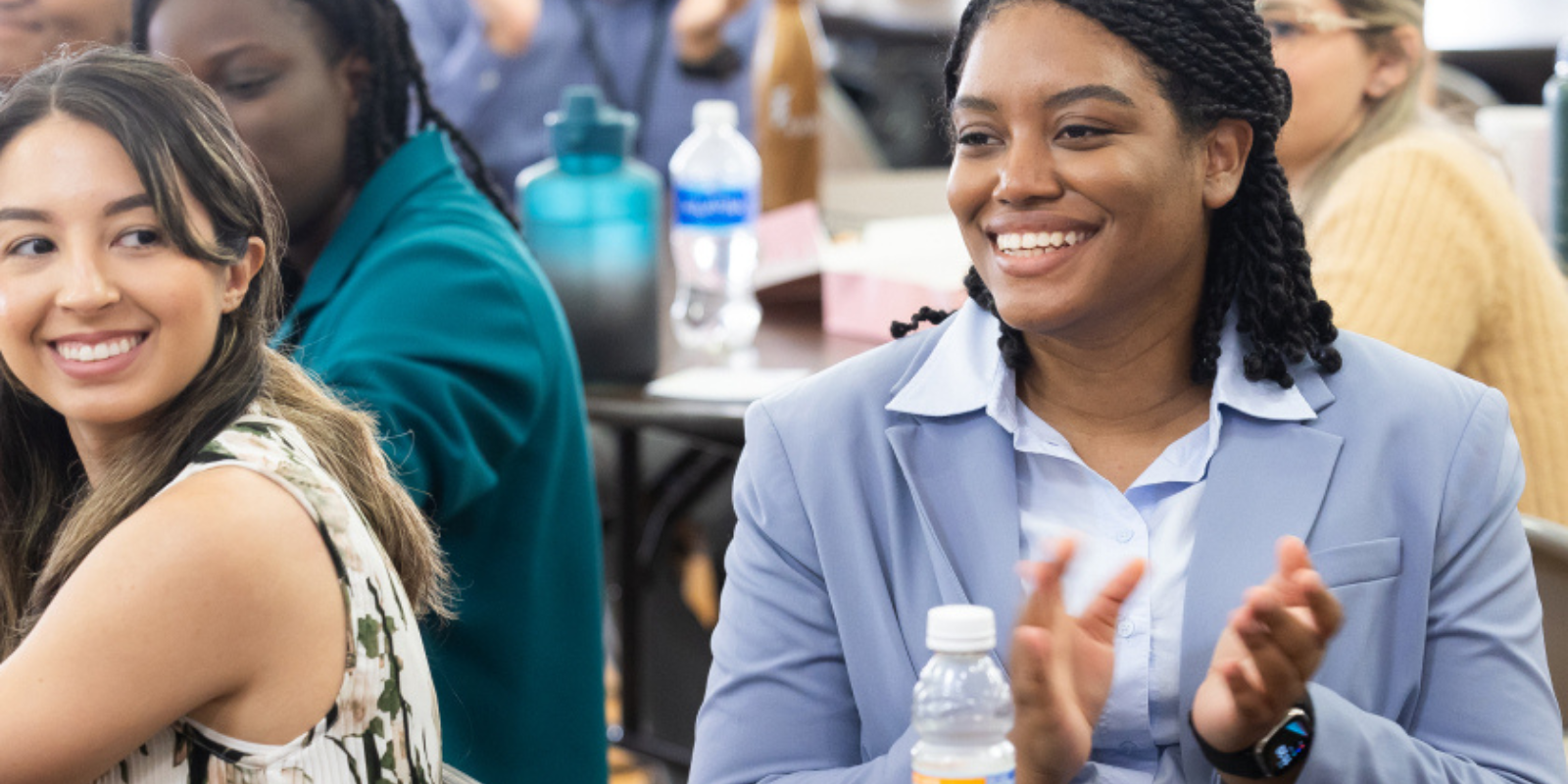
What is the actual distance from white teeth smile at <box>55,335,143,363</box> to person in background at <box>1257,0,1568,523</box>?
4.40ft

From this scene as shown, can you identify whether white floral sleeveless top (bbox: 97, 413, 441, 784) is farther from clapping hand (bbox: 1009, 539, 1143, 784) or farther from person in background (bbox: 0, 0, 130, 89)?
person in background (bbox: 0, 0, 130, 89)

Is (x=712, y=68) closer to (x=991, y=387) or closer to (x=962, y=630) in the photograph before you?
(x=991, y=387)

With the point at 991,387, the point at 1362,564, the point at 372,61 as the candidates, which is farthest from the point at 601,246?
the point at 1362,564

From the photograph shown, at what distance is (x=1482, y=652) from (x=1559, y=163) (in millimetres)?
1870

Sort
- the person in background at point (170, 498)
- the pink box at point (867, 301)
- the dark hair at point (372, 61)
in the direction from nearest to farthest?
1. the person in background at point (170, 498)
2. the dark hair at point (372, 61)
3. the pink box at point (867, 301)

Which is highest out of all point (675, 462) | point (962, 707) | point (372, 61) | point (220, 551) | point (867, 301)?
point (372, 61)

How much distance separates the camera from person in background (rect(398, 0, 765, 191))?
404 cm

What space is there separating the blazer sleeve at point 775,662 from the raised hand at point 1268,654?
31cm

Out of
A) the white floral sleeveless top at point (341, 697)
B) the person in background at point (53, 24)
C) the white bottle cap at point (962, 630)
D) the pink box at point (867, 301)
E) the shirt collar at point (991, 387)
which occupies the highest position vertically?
the person in background at point (53, 24)

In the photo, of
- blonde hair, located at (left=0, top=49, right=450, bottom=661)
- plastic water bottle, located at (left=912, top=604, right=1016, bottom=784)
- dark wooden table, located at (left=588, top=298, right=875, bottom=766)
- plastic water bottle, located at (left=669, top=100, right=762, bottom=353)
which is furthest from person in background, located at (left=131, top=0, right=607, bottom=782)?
plastic water bottle, located at (left=669, top=100, right=762, bottom=353)

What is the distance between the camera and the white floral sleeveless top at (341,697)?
1.28 metres

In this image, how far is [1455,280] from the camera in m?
2.10

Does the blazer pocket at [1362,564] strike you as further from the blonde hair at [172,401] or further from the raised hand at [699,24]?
the raised hand at [699,24]

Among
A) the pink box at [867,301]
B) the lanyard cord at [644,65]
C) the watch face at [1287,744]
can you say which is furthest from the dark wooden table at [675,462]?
the watch face at [1287,744]
